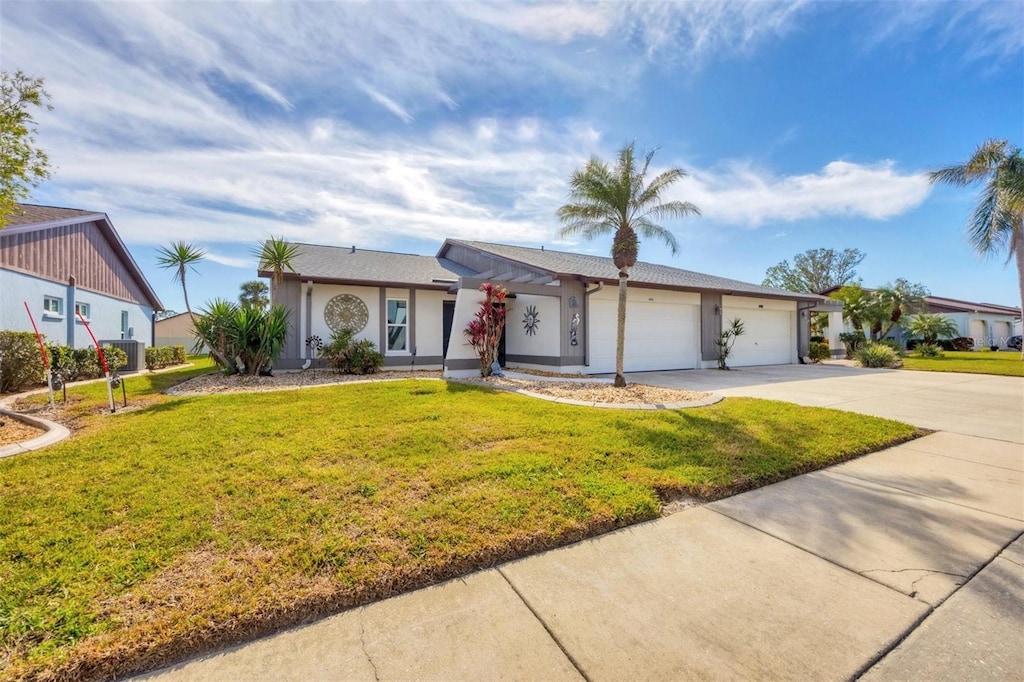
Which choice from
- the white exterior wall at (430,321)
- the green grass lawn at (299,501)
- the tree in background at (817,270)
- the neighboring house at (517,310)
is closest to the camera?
the green grass lawn at (299,501)

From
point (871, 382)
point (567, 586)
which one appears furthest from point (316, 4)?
point (871, 382)

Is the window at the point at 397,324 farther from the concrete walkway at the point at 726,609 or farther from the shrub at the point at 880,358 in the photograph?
the shrub at the point at 880,358

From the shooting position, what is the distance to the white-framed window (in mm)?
12445

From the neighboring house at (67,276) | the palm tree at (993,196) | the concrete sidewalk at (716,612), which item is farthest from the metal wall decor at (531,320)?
the palm tree at (993,196)

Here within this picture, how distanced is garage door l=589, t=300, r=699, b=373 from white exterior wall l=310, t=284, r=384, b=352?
22.5 feet

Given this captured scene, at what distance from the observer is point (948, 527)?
318 centimetres

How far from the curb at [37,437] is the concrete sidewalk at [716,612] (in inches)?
197

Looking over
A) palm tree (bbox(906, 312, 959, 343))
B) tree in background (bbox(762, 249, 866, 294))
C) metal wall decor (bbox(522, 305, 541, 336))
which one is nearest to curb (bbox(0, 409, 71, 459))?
metal wall decor (bbox(522, 305, 541, 336))

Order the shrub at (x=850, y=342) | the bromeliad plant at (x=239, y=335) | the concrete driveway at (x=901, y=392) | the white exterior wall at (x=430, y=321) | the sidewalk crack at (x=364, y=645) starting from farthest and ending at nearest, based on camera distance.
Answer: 1. the shrub at (x=850, y=342)
2. the white exterior wall at (x=430, y=321)
3. the bromeliad plant at (x=239, y=335)
4. the concrete driveway at (x=901, y=392)
5. the sidewalk crack at (x=364, y=645)

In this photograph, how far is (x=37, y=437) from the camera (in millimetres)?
5359

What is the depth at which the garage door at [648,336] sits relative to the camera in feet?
43.2

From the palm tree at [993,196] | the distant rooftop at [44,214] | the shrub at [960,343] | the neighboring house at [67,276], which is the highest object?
the palm tree at [993,196]

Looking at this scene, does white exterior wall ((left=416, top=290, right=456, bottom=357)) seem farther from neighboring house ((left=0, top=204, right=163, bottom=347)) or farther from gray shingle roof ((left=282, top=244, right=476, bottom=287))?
neighboring house ((left=0, top=204, right=163, bottom=347))

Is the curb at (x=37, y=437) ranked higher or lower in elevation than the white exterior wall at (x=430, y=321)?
lower
